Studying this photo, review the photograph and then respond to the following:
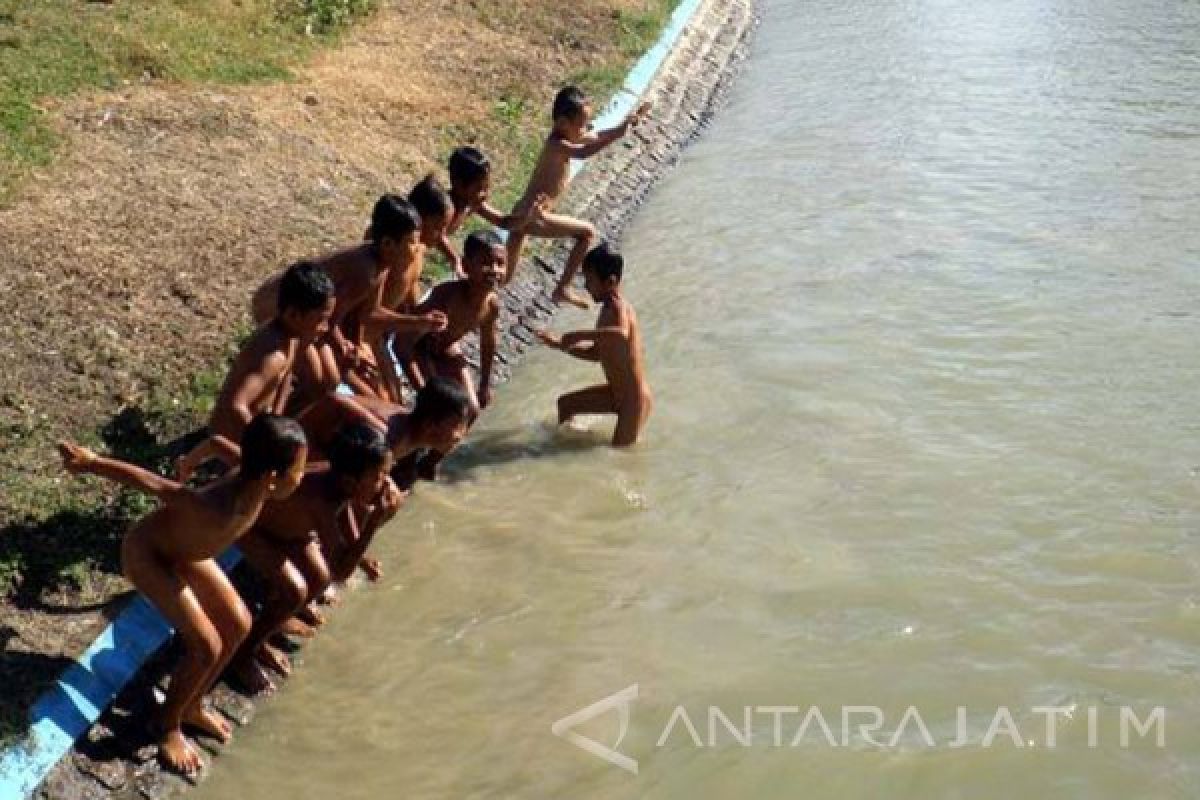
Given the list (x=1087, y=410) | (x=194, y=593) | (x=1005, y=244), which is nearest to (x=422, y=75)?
(x=1005, y=244)

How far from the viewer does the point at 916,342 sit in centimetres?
959

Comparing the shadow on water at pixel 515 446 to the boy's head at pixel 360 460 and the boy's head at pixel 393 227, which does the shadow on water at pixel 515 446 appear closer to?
the boy's head at pixel 393 227

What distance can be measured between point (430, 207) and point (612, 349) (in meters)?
1.26

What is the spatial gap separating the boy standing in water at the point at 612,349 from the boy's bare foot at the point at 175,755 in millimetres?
3107

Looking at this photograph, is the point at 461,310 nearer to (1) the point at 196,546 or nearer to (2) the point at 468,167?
(2) the point at 468,167

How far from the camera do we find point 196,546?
5309mm

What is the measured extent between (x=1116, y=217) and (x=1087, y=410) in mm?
3872

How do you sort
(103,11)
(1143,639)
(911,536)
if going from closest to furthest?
1. (1143,639)
2. (911,536)
3. (103,11)

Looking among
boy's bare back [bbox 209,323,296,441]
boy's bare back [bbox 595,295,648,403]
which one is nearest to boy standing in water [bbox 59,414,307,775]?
boy's bare back [bbox 209,323,296,441]

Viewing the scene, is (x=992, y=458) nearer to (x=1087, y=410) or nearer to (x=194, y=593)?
(x=1087, y=410)

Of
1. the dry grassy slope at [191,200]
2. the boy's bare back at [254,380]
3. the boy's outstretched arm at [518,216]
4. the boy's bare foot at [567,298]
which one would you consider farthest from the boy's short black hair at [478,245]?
the boy's bare back at [254,380]

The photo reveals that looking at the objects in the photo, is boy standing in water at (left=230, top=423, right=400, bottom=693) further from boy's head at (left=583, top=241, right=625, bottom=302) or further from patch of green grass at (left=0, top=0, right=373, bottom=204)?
patch of green grass at (left=0, top=0, right=373, bottom=204)

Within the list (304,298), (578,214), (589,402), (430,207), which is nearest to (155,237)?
(430,207)

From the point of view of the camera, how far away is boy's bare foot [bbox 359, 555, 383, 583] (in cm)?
677
